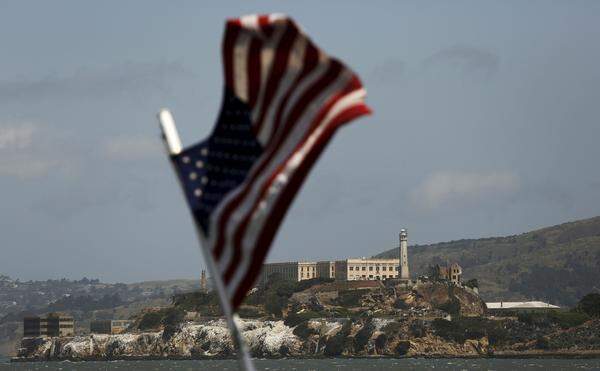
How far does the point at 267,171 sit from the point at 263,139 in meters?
0.51

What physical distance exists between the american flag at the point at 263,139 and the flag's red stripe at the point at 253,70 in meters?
0.01

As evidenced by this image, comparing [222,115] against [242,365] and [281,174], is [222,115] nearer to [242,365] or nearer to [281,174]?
[281,174]

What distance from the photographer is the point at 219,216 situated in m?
15.3

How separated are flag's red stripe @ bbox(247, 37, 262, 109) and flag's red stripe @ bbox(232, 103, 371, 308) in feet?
3.02

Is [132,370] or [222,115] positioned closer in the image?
[222,115]

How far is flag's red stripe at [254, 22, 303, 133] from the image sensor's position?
1493 cm

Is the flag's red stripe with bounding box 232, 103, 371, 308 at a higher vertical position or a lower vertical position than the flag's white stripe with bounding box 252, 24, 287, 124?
lower

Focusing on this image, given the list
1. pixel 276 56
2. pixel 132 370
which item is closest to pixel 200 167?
pixel 276 56

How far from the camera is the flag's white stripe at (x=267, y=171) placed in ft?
49.6

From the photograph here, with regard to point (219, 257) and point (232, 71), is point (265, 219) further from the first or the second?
point (232, 71)

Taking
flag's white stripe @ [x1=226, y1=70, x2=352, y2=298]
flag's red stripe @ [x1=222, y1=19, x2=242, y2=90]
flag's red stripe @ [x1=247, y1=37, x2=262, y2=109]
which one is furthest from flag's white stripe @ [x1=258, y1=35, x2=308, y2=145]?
flag's red stripe @ [x1=222, y1=19, x2=242, y2=90]

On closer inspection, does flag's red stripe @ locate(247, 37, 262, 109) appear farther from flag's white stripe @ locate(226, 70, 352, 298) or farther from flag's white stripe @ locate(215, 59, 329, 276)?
flag's white stripe @ locate(226, 70, 352, 298)

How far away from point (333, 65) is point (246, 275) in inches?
97.9

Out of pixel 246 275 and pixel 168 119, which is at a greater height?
pixel 168 119
